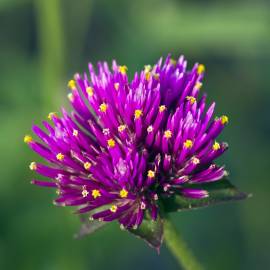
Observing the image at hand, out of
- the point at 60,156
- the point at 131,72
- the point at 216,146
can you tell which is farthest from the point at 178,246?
the point at 131,72

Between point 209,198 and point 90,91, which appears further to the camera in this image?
point 90,91

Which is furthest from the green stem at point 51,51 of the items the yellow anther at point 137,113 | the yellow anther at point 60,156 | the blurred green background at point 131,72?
the yellow anther at point 137,113

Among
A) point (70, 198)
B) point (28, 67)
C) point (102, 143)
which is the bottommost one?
point (70, 198)

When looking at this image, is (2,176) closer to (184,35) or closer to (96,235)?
(96,235)

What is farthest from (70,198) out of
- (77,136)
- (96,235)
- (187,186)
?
(96,235)

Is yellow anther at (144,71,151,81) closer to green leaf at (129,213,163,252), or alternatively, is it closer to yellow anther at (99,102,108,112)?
yellow anther at (99,102,108,112)

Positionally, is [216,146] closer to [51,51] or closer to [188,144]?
[188,144]
